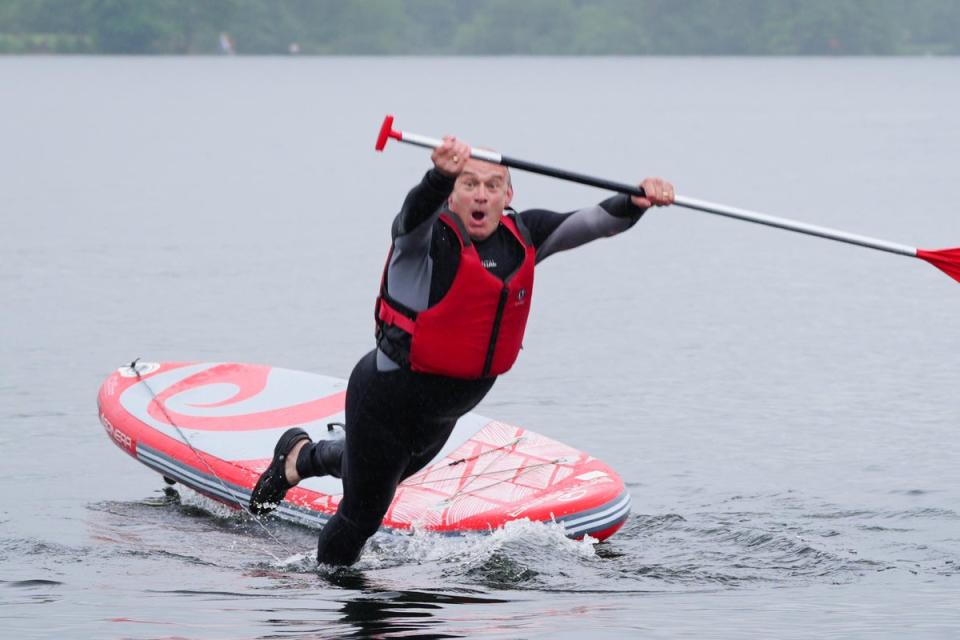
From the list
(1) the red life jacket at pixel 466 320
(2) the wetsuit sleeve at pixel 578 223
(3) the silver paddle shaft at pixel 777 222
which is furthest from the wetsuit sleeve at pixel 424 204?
(3) the silver paddle shaft at pixel 777 222

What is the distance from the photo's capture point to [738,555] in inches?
302

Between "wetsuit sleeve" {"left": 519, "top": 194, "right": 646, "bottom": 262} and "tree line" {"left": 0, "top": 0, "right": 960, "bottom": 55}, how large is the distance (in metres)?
88.9

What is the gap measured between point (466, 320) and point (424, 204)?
0.53m

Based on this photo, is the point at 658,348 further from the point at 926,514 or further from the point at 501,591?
the point at 501,591

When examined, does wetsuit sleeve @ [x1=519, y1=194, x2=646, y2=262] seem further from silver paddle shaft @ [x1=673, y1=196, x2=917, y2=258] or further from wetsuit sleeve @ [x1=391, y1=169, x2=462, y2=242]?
wetsuit sleeve @ [x1=391, y1=169, x2=462, y2=242]

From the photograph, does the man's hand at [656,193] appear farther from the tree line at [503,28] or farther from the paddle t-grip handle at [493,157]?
the tree line at [503,28]

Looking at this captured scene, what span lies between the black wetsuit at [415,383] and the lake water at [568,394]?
0.53m

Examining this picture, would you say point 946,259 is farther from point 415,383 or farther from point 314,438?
point 314,438

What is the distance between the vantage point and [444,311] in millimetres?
6078

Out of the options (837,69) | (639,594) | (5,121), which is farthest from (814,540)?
(837,69)

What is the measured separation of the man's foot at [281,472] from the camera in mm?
7406

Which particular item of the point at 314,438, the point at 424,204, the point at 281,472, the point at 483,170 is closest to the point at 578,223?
the point at 483,170

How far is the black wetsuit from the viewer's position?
20.0 ft

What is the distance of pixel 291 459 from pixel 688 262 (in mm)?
12439
